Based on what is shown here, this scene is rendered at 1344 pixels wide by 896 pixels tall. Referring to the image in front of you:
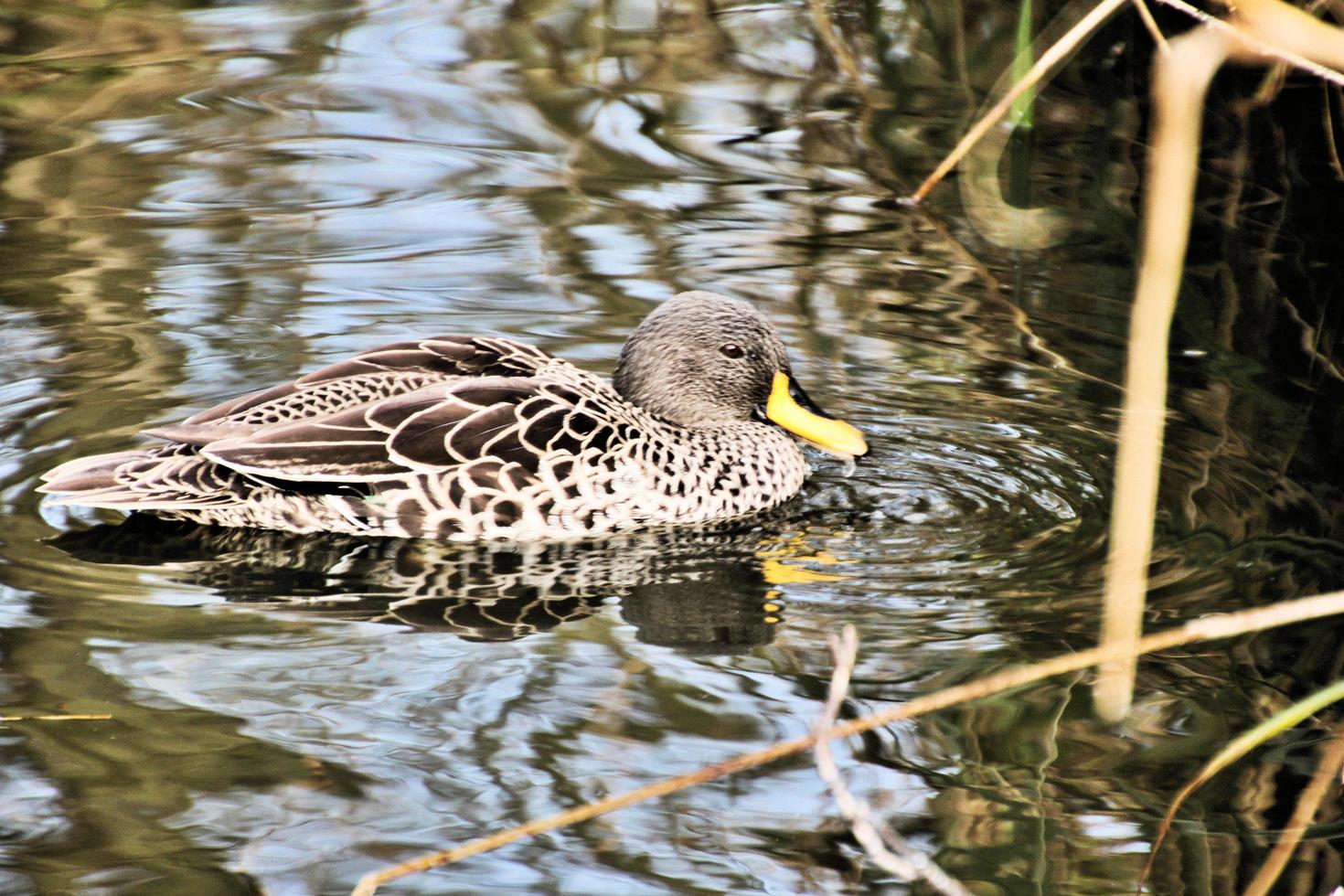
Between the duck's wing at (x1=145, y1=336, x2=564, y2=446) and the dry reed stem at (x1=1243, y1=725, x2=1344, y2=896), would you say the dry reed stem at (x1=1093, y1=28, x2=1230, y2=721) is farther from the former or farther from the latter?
the duck's wing at (x1=145, y1=336, x2=564, y2=446)

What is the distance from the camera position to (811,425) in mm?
6605

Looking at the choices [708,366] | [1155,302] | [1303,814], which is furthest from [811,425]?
[1155,302]

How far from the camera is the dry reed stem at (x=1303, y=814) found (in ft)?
13.0

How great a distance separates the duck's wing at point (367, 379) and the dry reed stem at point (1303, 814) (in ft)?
9.99

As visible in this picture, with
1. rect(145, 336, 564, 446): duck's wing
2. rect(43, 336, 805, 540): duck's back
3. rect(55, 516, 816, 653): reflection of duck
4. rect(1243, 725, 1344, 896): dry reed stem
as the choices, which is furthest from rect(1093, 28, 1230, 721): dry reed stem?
rect(145, 336, 564, 446): duck's wing

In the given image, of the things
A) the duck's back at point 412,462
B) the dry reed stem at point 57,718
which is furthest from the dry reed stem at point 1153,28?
the dry reed stem at point 57,718

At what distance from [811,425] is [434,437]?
144cm

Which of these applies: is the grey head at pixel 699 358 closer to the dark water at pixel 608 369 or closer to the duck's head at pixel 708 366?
the duck's head at pixel 708 366

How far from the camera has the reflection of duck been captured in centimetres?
542

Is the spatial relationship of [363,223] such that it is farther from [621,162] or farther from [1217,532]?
[1217,532]

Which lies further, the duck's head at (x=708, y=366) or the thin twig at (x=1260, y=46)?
the duck's head at (x=708, y=366)

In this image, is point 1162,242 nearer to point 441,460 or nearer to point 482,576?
point 482,576

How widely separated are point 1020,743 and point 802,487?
2297mm

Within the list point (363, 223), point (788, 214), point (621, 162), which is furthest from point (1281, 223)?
point (363, 223)
